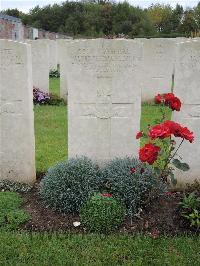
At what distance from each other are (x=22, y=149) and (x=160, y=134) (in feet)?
7.60

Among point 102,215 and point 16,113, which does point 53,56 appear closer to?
point 16,113

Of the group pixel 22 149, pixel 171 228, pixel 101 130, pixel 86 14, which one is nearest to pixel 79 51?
pixel 101 130

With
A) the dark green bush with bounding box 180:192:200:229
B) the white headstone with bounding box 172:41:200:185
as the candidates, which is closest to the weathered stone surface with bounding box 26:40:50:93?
the white headstone with bounding box 172:41:200:185

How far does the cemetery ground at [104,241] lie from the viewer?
3857 mm

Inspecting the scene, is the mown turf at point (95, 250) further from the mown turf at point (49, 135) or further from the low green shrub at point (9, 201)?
the mown turf at point (49, 135)

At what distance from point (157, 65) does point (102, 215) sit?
784 cm

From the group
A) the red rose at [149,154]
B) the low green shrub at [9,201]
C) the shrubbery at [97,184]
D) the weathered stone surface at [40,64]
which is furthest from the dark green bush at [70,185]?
the weathered stone surface at [40,64]

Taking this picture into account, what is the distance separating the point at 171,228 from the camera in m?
4.43

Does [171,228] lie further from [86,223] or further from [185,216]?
[86,223]

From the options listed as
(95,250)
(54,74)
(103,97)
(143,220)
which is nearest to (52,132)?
(103,97)

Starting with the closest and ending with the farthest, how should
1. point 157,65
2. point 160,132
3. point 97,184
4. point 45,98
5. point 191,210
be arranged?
point 160,132, point 191,210, point 97,184, point 157,65, point 45,98

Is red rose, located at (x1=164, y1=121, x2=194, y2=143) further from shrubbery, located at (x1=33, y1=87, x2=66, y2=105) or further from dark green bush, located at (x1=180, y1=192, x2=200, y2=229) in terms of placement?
shrubbery, located at (x1=33, y1=87, x2=66, y2=105)

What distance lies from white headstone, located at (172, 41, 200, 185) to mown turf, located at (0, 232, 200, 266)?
1.43 meters

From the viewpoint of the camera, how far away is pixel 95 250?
3996mm
